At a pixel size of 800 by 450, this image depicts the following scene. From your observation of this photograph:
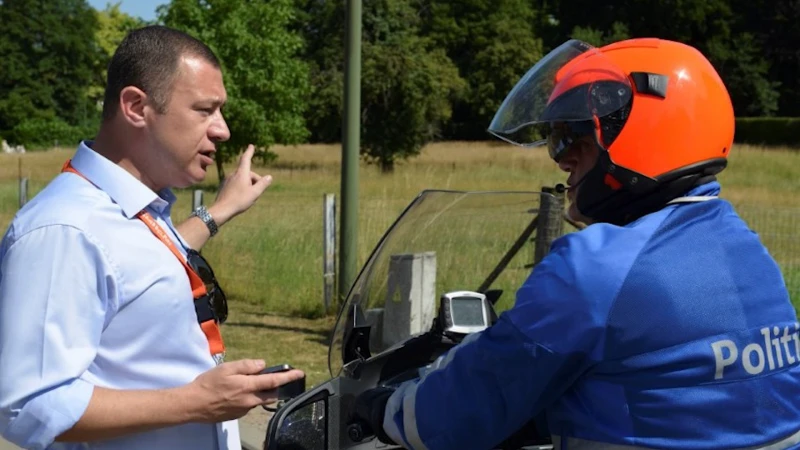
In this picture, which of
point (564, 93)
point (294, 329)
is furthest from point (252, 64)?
point (564, 93)

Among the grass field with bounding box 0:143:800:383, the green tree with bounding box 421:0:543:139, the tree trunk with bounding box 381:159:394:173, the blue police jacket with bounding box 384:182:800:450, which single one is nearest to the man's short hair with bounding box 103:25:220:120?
the blue police jacket with bounding box 384:182:800:450

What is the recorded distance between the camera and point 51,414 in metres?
1.98

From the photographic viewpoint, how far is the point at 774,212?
11.2 m

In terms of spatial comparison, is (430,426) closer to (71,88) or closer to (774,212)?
(774,212)

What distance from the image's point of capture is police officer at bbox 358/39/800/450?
1858mm

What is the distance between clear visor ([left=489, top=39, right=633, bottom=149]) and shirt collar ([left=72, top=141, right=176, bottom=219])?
88 cm

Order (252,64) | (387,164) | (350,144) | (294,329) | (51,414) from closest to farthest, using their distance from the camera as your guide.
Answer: (51,414), (350,144), (294,329), (252,64), (387,164)

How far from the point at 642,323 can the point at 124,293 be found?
40.7 inches

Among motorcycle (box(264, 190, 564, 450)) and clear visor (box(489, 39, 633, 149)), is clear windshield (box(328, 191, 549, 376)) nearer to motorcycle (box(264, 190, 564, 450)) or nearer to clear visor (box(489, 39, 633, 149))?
motorcycle (box(264, 190, 564, 450))

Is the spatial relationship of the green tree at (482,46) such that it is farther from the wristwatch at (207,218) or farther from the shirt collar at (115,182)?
the shirt collar at (115,182)

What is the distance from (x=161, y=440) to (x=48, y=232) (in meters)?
0.53

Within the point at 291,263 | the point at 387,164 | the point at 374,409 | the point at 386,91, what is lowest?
the point at 387,164

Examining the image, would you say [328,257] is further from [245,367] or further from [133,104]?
[245,367]

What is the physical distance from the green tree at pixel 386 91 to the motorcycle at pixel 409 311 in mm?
40700
